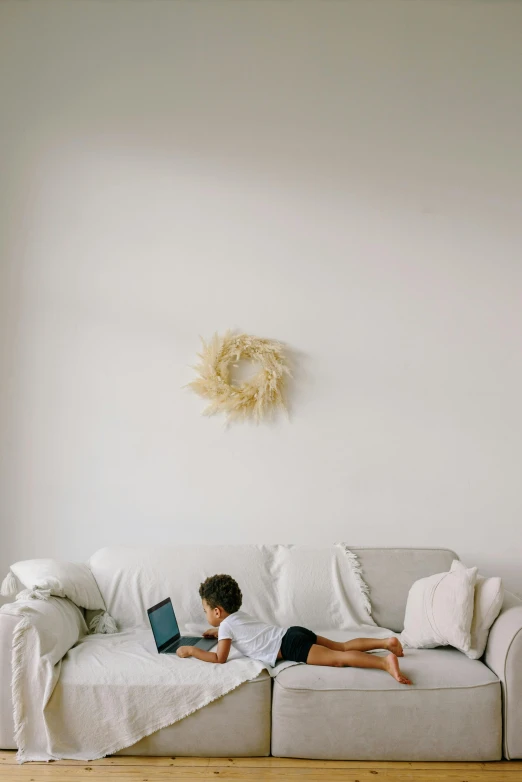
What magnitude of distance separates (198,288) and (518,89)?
1872 millimetres

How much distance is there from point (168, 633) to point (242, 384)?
1.26m

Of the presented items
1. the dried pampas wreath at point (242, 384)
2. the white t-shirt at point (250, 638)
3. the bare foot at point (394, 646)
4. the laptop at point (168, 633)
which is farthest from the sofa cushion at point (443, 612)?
the dried pampas wreath at point (242, 384)

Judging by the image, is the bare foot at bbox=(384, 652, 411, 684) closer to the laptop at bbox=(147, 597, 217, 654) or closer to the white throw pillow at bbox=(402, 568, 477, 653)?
the white throw pillow at bbox=(402, 568, 477, 653)

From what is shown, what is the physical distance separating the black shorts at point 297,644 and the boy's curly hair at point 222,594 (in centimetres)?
21

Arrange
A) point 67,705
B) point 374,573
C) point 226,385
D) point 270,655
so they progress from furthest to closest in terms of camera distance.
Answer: point 226,385, point 374,573, point 270,655, point 67,705

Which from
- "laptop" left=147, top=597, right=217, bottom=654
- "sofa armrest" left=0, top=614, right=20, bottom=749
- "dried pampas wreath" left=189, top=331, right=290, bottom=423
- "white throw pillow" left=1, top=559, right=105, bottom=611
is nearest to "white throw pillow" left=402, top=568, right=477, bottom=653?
"laptop" left=147, top=597, right=217, bottom=654

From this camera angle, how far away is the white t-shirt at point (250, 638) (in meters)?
2.61

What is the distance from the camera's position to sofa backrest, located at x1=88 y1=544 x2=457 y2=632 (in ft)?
10.00

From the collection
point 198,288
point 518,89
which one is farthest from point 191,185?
point 518,89

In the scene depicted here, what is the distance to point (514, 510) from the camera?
3.50 metres

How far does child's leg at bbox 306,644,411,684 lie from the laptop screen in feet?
1.71

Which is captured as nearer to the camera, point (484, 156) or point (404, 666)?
point (404, 666)

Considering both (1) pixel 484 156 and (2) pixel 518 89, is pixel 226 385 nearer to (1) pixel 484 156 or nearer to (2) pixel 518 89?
(1) pixel 484 156

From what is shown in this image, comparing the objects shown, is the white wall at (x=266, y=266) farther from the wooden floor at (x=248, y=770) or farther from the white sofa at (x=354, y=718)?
the wooden floor at (x=248, y=770)
